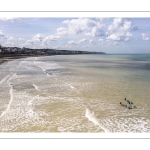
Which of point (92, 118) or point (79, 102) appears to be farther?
point (79, 102)

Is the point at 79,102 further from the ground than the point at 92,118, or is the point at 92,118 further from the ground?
the point at 79,102

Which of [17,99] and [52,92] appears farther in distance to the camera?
[52,92]
